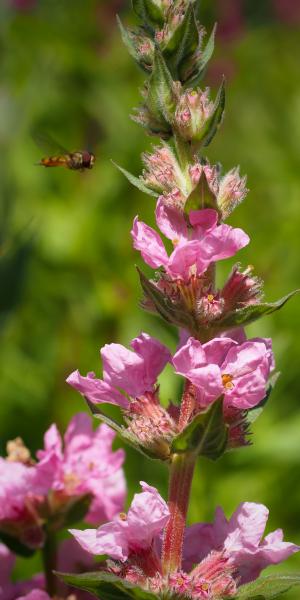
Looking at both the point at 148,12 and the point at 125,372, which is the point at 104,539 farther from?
the point at 148,12

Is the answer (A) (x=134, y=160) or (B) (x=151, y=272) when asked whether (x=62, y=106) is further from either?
(B) (x=151, y=272)

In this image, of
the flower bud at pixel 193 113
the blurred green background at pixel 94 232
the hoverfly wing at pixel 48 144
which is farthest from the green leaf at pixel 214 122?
the blurred green background at pixel 94 232

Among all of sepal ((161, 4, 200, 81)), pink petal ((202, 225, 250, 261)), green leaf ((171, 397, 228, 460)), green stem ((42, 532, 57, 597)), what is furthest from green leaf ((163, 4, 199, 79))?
green stem ((42, 532, 57, 597))

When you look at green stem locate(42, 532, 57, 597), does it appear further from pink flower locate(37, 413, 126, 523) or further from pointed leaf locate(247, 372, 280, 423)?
pointed leaf locate(247, 372, 280, 423)

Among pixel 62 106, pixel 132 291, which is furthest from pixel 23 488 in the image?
pixel 62 106

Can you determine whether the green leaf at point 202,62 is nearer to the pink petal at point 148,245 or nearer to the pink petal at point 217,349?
the pink petal at point 148,245
